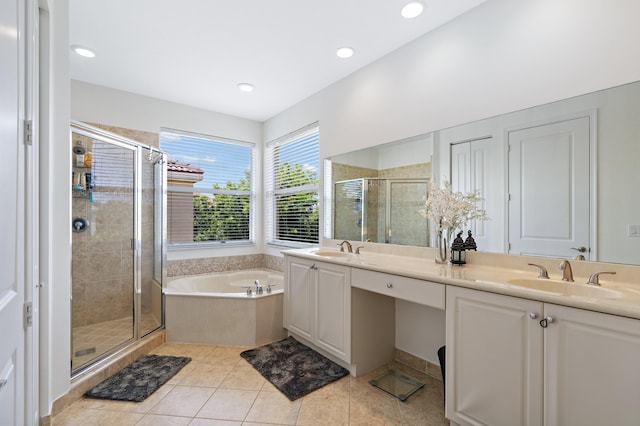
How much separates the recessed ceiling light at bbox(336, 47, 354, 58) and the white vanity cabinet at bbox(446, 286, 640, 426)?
2.07m

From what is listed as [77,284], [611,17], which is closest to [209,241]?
[77,284]

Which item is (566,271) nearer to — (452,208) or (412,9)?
(452,208)

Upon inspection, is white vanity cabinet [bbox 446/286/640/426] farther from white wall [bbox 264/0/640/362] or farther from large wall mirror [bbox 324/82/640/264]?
white wall [bbox 264/0/640/362]

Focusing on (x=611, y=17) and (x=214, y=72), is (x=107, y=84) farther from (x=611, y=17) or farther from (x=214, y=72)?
(x=611, y=17)

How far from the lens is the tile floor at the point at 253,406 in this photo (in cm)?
173

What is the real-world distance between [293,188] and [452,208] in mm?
2255

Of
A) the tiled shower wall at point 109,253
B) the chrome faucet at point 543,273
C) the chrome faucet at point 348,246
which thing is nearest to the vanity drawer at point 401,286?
the chrome faucet at point 543,273

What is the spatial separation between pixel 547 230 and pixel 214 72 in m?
3.02

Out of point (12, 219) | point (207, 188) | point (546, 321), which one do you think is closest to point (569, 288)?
point (546, 321)

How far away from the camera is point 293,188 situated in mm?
3844

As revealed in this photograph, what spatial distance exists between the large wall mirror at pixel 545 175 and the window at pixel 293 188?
4.03 feet

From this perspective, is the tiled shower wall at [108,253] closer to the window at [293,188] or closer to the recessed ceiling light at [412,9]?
the window at [293,188]

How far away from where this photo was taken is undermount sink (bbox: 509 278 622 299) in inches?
52.0

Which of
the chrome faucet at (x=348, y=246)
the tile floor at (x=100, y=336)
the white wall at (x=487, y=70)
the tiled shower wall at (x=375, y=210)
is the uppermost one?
the white wall at (x=487, y=70)
